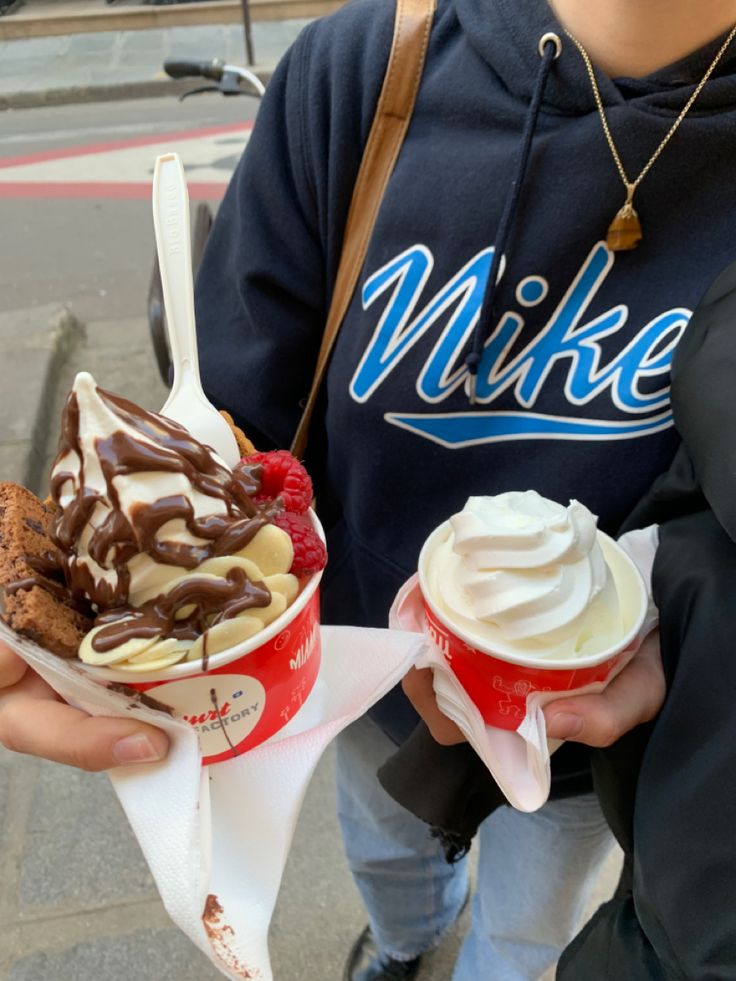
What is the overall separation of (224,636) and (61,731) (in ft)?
0.66

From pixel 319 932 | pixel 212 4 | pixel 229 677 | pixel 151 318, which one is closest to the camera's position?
pixel 229 677

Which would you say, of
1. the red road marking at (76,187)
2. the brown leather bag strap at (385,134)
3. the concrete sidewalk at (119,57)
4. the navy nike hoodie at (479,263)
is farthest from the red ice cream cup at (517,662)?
the concrete sidewalk at (119,57)

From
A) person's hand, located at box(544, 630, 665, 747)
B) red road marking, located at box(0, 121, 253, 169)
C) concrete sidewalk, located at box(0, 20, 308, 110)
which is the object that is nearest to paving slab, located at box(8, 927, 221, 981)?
person's hand, located at box(544, 630, 665, 747)

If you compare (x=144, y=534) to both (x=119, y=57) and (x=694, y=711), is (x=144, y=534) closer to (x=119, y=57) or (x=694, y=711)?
(x=694, y=711)

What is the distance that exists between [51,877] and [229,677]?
140 cm

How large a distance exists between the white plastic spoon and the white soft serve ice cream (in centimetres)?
29

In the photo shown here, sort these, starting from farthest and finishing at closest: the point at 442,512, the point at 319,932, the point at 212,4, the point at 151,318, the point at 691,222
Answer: the point at 212,4 → the point at 151,318 → the point at 319,932 → the point at 442,512 → the point at 691,222

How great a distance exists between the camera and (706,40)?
0.81 meters

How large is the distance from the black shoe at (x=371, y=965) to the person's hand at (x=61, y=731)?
1.20 m

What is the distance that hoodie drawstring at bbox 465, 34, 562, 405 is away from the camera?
0.83 m

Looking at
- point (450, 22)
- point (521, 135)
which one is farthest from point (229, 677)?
point (450, 22)

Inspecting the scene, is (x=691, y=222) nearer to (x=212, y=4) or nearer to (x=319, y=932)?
(x=319, y=932)

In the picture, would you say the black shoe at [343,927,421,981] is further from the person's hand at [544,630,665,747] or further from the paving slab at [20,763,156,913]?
the person's hand at [544,630,665,747]

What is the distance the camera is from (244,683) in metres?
0.75
